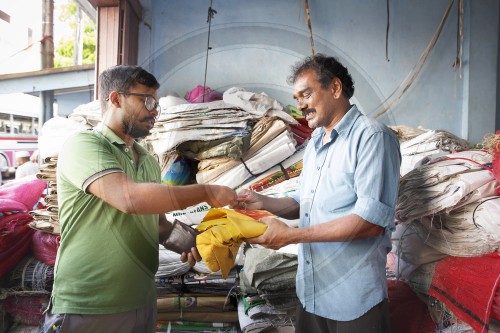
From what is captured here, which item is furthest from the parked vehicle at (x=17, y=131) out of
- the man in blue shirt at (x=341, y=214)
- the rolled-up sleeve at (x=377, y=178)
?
the rolled-up sleeve at (x=377, y=178)

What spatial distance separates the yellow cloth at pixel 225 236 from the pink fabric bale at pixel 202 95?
1.26 m

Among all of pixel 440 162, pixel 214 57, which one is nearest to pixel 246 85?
pixel 214 57

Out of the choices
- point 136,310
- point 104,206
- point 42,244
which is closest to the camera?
point 104,206

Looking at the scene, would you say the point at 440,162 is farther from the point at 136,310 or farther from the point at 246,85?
the point at 246,85

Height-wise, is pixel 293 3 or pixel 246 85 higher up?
pixel 293 3

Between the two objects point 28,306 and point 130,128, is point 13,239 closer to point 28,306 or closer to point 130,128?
point 28,306

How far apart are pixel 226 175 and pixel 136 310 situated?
0.98 metres

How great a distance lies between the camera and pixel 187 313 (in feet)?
6.87

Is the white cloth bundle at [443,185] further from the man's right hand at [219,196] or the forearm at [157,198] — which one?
the forearm at [157,198]

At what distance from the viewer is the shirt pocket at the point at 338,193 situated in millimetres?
1322

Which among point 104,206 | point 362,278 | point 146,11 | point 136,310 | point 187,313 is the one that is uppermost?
point 146,11

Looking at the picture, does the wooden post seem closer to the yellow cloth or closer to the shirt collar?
the shirt collar

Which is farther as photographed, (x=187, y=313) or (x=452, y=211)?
(x=187, y=313)

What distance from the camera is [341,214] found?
52.7 inches
